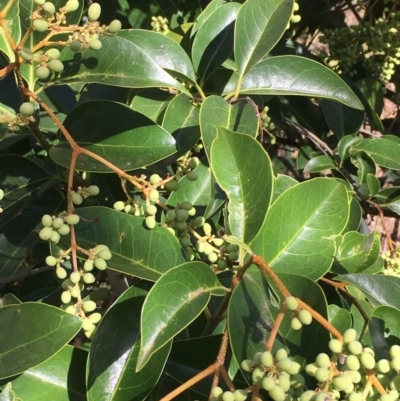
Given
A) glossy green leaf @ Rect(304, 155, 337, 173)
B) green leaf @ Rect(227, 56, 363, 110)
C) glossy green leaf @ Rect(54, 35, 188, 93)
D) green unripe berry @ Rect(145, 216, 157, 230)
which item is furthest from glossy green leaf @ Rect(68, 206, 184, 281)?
glossy green leaf @ Rect(304, 155, 337, 173)

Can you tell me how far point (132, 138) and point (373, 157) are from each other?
932 mm

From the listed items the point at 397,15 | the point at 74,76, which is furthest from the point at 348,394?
the point at 397,15

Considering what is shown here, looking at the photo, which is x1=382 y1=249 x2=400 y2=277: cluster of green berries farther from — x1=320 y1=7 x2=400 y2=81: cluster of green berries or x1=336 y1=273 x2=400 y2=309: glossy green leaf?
x1=320 y1=7 x2=400 y2=81: cluster of green berries

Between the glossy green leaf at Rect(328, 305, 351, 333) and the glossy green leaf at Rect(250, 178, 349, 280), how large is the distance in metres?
0.12

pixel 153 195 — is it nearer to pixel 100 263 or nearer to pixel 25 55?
pixel 100 263

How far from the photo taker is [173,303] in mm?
918

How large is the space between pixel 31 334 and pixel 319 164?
1176 mm

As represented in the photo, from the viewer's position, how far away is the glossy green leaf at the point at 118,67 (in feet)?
3.59

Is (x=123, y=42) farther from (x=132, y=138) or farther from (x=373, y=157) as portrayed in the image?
(x=373, y=157)

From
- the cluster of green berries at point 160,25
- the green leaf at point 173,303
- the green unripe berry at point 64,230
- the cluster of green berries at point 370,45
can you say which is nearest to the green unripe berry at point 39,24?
the green unripe berry at point 64,230

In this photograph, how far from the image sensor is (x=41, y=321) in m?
0.97

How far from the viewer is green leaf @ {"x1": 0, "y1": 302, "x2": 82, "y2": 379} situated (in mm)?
942

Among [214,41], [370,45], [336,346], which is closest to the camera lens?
[336,346]

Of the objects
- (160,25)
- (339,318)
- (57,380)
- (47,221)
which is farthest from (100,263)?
(160,25)
